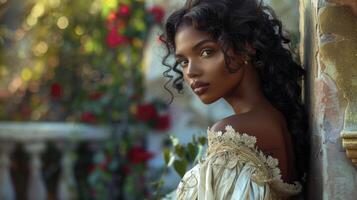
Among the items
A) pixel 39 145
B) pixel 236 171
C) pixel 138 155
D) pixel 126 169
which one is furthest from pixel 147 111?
pixel 236 171

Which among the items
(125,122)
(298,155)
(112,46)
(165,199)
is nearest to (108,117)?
(125,122)

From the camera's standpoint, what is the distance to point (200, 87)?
2.46 m

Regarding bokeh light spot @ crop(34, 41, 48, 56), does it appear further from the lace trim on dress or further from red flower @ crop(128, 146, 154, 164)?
the lace trim on dress

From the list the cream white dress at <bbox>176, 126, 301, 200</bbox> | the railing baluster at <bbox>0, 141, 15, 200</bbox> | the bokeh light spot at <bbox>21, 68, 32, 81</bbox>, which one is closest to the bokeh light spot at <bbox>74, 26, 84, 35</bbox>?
the bokeh light spot at <bbox>21, 68, 32, 81</bbox>

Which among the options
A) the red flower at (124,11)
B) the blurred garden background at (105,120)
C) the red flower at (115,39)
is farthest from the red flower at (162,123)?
the red flower at (124,11)

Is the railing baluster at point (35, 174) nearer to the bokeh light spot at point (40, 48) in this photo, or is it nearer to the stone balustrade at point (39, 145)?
the stone balustrade at point (39, 145)

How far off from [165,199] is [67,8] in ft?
13.5

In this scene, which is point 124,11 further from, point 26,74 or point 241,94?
point 241,94

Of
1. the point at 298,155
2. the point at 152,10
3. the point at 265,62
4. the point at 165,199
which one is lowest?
the point at 165,199

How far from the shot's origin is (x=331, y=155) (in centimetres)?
232

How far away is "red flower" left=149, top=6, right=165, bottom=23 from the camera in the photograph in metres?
6.09

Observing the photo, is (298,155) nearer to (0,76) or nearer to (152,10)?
(152,10)

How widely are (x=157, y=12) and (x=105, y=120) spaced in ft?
3.07

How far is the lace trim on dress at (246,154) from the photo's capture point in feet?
7.84
